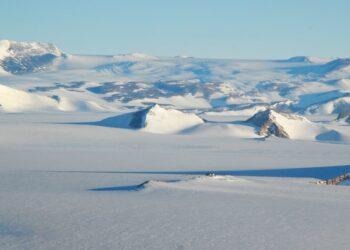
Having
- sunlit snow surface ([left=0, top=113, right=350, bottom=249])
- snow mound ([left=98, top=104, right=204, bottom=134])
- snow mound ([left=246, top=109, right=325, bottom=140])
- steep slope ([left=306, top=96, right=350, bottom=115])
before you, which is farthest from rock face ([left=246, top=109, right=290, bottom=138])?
steep slope ([left=306, top=96, right=350, bottom=115])

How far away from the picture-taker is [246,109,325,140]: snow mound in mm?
59906

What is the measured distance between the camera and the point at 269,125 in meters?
60.5

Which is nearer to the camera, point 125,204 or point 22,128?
point 125,204

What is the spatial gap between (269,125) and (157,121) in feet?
33.6

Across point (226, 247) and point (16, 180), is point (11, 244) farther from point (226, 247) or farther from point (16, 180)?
point (16, 180)

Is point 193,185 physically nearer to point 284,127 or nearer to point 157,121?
point 157,121

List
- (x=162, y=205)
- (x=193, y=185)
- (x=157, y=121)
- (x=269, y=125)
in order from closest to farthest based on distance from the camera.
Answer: (x=162, y=205)
(x=193, y=185)
(x=269, y=125)
(x=157, y=121)

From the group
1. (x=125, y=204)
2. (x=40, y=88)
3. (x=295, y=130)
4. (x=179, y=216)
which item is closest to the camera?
(x=179, y=216)

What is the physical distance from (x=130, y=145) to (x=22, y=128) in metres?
11.8

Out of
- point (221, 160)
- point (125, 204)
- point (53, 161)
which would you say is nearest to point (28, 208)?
point (125, 204)

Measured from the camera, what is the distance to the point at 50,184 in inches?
803

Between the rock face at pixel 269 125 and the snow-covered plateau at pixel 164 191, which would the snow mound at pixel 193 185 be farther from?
the rock face at pixel 269 125

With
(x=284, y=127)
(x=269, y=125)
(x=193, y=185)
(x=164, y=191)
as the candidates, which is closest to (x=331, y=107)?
(x=284, y=127)

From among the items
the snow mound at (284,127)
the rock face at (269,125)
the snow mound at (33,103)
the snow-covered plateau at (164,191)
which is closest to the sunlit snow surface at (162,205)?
the snow-covered plateau at (164,191)
